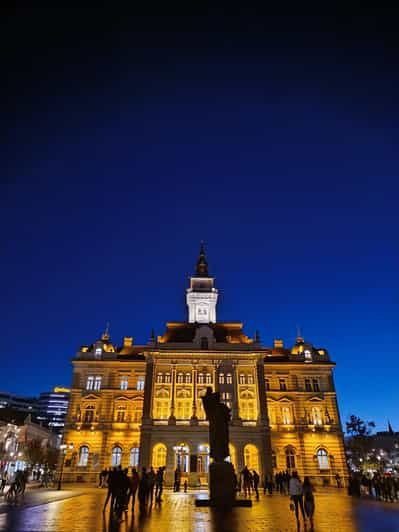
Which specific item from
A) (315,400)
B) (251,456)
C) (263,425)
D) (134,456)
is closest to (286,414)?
(315,400)

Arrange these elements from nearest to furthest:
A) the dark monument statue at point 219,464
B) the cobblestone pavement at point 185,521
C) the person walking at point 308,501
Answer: the cobblestone pavement at point 185,521, the person walking at point 308,501, the dark monument statue at point 219,464

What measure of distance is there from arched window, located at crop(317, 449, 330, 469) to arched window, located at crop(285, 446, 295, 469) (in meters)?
3.65

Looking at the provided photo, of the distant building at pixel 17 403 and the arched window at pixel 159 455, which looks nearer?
the arched window at pixel 159 455

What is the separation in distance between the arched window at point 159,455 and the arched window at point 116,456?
21.2ft

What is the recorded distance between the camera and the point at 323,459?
5525 centimetres

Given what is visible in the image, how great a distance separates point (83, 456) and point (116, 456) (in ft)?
15.1

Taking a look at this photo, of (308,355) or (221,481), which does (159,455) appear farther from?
(221,481)

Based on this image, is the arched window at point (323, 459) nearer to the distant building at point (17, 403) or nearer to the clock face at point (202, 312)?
the clock face at point (202, 312)

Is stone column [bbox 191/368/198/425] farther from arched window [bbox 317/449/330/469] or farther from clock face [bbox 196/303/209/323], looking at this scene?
arched window [bbox 317/449/330/469]

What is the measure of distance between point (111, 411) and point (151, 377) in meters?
8.14

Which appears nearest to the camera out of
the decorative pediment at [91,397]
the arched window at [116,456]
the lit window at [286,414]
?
the arched window at [116,456]

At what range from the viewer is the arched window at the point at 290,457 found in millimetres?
54906

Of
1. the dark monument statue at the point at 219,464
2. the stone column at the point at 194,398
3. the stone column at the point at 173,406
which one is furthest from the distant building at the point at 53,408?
the dark monument statue at the point at 219,464

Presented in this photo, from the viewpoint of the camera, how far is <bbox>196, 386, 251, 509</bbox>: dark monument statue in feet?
68.8
